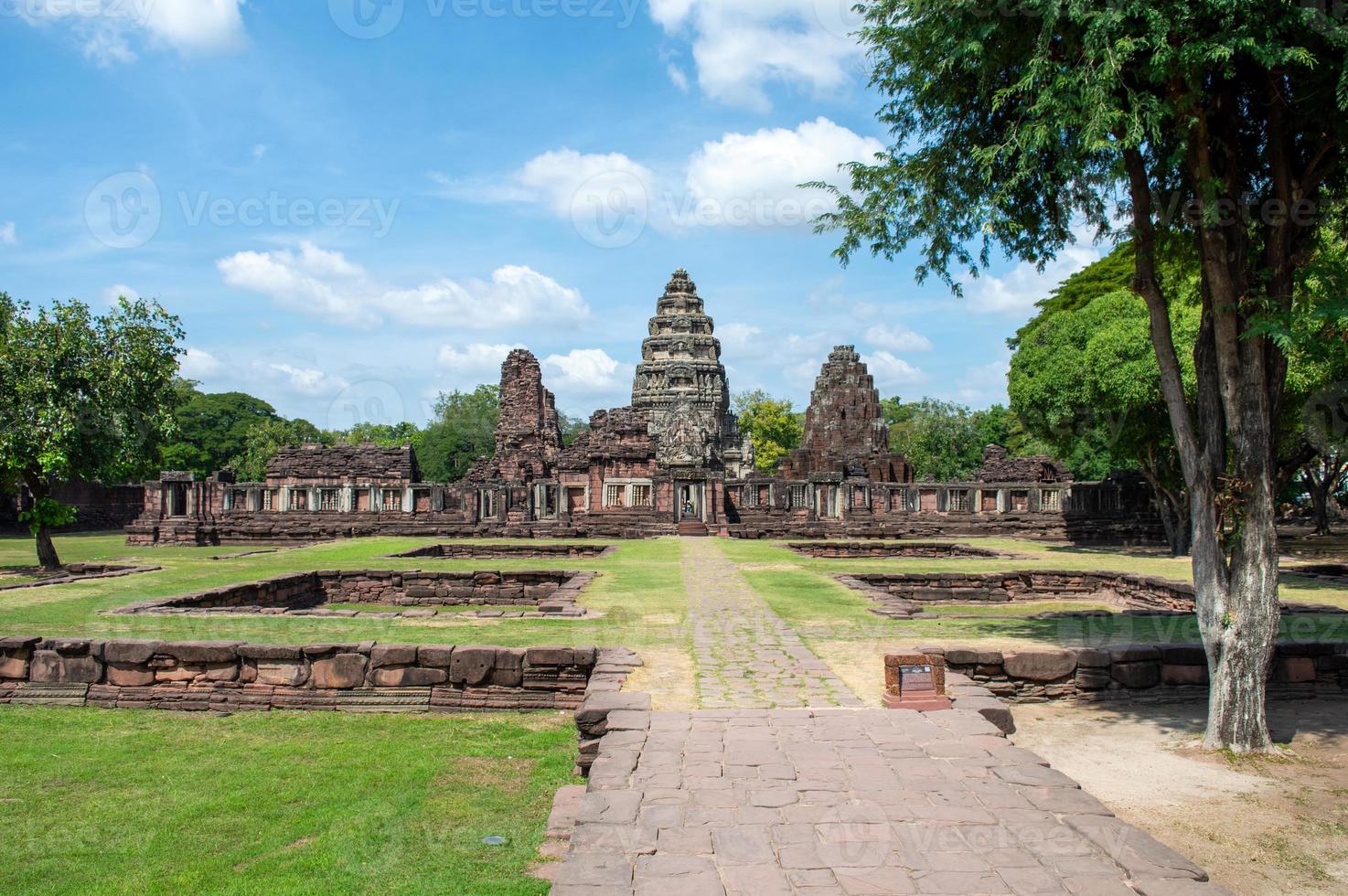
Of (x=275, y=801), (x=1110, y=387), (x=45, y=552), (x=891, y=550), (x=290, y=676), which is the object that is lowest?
(x=275, y=801)

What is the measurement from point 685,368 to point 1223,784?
159 ft

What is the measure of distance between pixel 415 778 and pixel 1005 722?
4.19m

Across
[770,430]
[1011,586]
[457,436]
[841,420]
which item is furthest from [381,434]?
[1011,586]

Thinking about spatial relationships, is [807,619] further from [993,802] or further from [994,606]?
[993,802]

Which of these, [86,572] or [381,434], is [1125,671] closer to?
[86,572]

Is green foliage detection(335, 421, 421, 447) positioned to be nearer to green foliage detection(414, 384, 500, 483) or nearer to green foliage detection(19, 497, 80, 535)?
green foliage detection(414, 384, 500, 483)

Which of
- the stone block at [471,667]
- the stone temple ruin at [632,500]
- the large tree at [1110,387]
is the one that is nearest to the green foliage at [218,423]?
the stone temple ruin at [632,500]

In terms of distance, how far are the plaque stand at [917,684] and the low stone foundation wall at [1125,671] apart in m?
1.66

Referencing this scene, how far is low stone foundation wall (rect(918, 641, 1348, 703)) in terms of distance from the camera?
877 centimetres

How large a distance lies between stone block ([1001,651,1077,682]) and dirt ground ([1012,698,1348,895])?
28 cm

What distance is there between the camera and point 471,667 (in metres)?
8.53

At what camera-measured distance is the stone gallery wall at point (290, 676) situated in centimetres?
850

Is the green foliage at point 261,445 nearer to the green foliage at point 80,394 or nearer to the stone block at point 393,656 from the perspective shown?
the green foliage at point 80,394

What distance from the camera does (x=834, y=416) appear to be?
1710 inches
